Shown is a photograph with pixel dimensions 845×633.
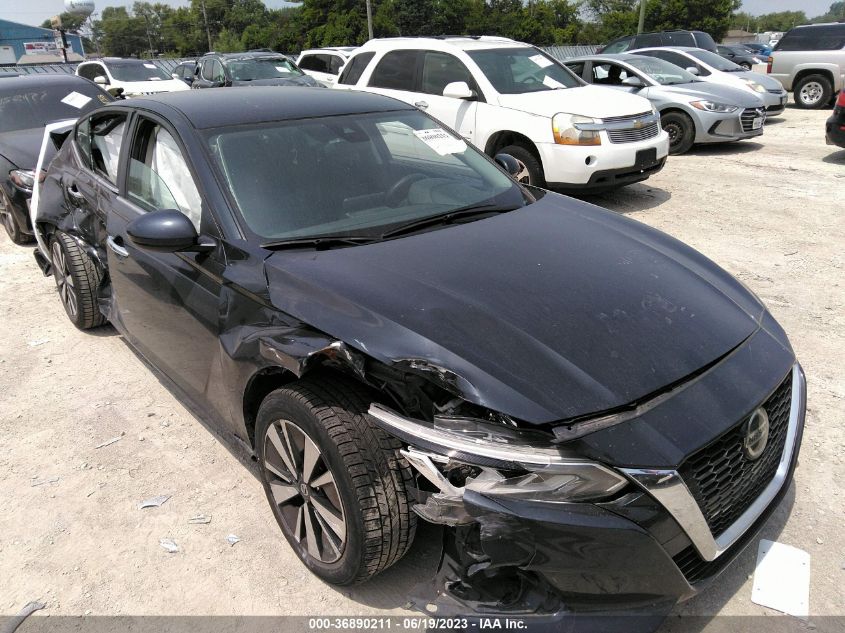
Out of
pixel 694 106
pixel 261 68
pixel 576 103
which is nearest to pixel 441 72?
pixel 576 103

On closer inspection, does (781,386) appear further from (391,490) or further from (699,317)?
(391,490)

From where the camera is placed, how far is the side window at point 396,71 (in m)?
8.20

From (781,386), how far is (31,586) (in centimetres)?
292

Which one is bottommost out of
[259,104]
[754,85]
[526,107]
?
[754,85]

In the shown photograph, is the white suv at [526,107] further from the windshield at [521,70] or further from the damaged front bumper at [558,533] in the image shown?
the damaged front bumper at [558,533]

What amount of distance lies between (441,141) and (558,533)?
2.41 m

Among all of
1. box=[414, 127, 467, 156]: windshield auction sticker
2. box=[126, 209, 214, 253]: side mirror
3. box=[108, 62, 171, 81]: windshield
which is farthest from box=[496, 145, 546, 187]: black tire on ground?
box=[108, 62, 171, 81]: windshield

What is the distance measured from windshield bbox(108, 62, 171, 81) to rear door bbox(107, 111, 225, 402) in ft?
47.6

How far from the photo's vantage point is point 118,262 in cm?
356

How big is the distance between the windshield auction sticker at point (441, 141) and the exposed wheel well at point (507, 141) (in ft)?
12.4

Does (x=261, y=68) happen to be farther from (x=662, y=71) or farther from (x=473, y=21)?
(x=473, y=21)

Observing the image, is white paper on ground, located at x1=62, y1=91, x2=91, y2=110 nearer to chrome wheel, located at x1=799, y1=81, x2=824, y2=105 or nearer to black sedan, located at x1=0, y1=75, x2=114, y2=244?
black sedan, located at x1=0, y1=75, x2=114, y2=244

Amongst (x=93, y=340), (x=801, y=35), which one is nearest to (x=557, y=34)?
(x=801, y=35)

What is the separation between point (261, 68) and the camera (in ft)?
46.1
